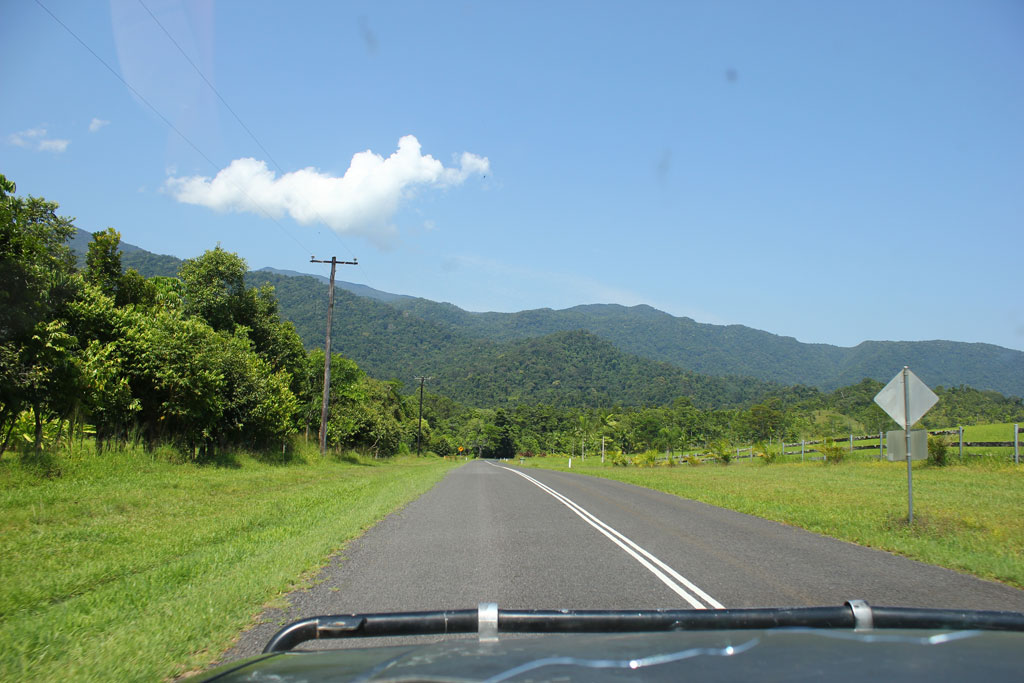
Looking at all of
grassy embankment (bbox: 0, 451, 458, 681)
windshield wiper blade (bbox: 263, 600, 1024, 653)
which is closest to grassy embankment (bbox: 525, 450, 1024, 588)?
windshield wiper blade (bbox: 263, 600, 1024, 653)

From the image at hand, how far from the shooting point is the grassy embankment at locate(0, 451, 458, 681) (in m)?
4.59

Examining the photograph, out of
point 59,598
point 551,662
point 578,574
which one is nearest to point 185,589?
point 59,598

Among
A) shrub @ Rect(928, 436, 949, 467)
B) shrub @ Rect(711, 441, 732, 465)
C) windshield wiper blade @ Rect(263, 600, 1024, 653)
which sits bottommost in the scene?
shrub @ Rect(711, 441, 732, 465)

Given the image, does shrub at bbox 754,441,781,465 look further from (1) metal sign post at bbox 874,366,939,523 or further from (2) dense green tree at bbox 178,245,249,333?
(2) dense green tree at bbox 178,245,249,333

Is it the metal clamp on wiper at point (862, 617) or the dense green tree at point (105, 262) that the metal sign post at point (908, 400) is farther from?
the dense green tree at point (105, 262)

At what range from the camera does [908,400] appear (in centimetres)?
1237

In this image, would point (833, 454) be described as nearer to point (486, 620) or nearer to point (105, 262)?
point (105, 262)

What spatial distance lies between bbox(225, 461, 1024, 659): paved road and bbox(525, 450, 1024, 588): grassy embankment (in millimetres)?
680

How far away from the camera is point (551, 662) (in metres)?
2.18

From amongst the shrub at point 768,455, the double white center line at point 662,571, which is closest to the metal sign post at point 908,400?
the double white center line at point 662,571

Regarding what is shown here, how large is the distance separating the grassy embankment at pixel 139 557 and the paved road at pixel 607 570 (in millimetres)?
511

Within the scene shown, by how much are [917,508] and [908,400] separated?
3.48 m

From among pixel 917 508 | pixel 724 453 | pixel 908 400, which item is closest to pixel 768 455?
pixel 724 453

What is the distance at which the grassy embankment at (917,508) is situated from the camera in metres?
9.38
